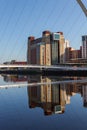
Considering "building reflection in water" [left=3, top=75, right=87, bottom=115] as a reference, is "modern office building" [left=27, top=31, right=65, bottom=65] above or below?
above

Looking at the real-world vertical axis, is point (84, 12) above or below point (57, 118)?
above

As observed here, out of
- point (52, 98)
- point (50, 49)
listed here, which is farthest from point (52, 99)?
point (50, 49)

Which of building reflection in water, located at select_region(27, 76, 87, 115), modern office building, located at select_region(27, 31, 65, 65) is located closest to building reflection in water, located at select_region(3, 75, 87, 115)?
building reflection in water, located at select_region(27, 76, 87, 115)

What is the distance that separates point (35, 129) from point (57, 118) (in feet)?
6.59

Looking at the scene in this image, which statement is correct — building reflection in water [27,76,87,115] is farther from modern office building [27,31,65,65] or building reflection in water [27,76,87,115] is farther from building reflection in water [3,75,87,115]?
modern office building [27,31,65,65]

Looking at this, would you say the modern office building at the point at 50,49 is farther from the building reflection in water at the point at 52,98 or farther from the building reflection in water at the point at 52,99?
the building reflection in water at the point at 52,99

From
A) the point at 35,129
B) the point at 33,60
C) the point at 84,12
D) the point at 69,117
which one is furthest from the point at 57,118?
the point at 33,60

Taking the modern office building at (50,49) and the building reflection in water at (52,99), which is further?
the modern office building at (50,49)

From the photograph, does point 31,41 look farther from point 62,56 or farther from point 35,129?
point 35,129

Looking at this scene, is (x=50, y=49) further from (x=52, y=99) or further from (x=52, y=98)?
(x=52, y=99)

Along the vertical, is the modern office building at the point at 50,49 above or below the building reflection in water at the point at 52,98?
above

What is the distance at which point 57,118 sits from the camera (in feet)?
34.6

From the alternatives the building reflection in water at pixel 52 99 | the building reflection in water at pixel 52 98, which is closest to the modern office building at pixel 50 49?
the building reflection in water at pixel 52 98

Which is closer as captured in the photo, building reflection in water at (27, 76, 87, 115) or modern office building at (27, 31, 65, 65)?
building reflection in water at (27, 76, 87, 115)
